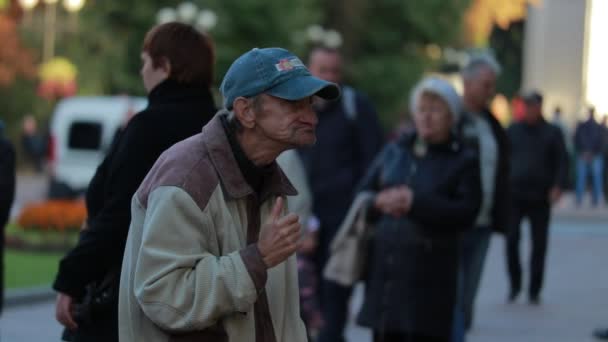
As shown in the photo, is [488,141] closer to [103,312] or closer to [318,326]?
[318,326]

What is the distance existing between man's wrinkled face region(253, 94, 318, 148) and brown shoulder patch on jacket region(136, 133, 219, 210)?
177 mm

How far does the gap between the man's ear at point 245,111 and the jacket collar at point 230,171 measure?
0.07m

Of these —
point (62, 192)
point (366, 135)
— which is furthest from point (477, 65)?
point (62, 192)

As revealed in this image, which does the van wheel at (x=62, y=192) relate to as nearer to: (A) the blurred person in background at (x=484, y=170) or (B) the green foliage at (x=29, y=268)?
(B) the green foliage at (x=29, y=268)

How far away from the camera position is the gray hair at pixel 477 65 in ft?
27.7

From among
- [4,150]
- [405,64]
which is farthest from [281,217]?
[405,64]

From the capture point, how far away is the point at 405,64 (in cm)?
4147

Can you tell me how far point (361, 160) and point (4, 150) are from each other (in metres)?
2.32

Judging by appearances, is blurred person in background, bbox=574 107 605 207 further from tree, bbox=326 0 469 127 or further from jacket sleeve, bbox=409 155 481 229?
jacket sleeve, bbox=409 155 481 229

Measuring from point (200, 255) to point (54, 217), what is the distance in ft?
45.3

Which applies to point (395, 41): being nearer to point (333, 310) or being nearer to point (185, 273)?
point (333, 310)

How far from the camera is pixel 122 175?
4352mm

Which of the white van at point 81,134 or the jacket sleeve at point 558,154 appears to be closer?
the jacket sleeve at point 558,154

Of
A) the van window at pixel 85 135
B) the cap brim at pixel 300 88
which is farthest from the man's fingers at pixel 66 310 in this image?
the van window at pixel 85 135
